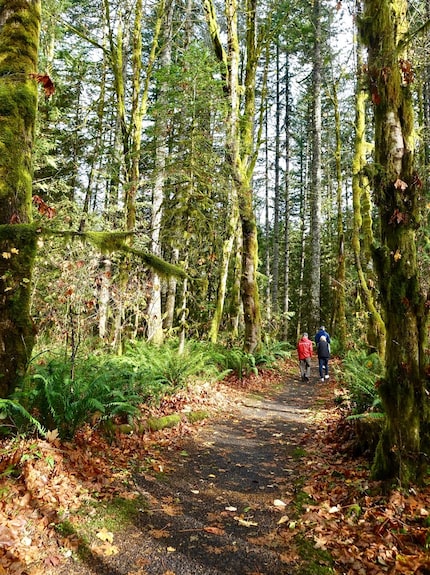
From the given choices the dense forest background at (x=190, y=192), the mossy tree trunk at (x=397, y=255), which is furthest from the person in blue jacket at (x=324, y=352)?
the mossy tree trunk at (x=397, y=255)

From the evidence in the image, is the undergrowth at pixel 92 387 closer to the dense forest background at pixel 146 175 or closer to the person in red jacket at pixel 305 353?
the dense forest background at pixel 146 175

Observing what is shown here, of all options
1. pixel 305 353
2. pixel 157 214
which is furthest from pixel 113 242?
pixel 305 353

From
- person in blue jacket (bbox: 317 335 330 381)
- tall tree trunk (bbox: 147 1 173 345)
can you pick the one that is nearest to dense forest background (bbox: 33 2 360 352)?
tall tree trunk (bbox: 147 1 173 345)

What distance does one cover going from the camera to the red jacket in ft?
41.4

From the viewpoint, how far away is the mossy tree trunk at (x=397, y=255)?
409 cm

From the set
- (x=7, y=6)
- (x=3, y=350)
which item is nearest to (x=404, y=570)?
(x=3, y=350)

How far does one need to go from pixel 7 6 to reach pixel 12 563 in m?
6.12

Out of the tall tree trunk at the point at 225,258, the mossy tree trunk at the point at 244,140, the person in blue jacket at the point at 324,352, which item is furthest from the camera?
the person in blue jacket at the point at 324,352

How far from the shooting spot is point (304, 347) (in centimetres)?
1282

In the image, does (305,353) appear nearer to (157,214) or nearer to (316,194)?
(157,214)

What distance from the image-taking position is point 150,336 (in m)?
11.5

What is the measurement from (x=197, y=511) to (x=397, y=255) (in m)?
3.53

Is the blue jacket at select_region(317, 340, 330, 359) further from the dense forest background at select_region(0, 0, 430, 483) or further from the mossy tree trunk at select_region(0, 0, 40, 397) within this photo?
the mossy tree trunk at select_region(0, 0, 40, 397)

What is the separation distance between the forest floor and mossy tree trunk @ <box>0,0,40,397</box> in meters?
1.16
